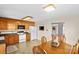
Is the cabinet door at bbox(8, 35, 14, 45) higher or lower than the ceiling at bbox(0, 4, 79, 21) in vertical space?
lower

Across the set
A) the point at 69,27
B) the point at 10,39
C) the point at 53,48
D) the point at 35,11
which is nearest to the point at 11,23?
the point at 10,39

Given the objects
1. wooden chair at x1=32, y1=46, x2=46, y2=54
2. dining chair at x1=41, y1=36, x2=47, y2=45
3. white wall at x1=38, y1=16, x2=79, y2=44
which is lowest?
wooden chair at x1=32, y1=46, x2=46, y2=54

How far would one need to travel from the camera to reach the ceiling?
45.8 inches

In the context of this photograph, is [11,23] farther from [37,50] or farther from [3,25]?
[37,50]

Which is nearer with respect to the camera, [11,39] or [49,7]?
[49,7]

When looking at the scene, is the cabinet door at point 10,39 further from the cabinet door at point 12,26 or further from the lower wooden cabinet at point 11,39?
the cabinet door at point 12,26

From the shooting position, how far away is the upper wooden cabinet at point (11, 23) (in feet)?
3.90

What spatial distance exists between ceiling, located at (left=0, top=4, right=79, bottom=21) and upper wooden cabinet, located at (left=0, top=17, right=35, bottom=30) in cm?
6

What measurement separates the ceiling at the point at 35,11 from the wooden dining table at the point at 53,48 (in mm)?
414

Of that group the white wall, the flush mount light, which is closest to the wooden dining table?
the white wall

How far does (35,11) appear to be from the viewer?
1239 mm

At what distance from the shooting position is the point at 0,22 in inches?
46.4

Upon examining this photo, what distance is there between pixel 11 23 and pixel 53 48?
0.72m

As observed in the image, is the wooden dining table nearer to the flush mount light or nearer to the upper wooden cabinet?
the upper wooden cabinet
